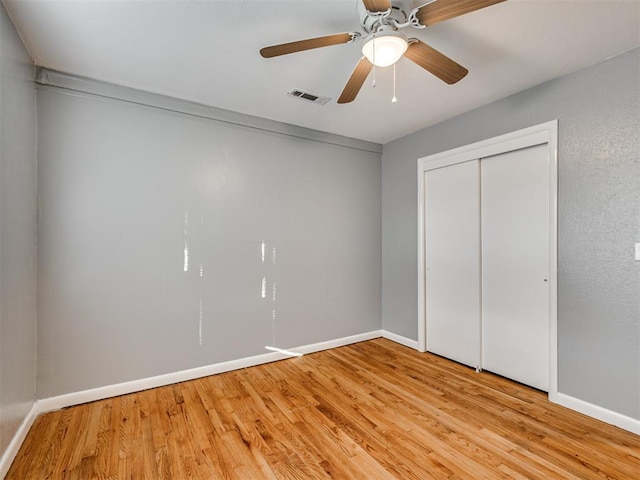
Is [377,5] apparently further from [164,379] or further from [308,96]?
[164,379]

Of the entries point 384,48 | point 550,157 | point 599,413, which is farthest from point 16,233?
point 599,413

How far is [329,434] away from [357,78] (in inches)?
88.7

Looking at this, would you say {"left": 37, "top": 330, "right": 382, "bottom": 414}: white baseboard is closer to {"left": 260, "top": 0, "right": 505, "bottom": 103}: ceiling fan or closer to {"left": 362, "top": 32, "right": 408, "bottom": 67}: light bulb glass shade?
{"left": 260, "top": 0, "right": 505, "bottom": 103}: ceiling fan

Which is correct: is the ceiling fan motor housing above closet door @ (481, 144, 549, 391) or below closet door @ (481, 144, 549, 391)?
above

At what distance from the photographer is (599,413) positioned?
224 centimetres

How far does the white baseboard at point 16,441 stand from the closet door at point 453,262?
3442mm

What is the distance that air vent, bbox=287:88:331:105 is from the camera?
2.73 meters

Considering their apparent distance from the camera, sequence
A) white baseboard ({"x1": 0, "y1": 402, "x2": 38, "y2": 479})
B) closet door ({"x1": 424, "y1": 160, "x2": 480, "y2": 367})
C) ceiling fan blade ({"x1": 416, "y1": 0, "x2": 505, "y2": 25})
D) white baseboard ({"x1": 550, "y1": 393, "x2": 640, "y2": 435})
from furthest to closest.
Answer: closet door ({"x1": 424, "y1": 160, "x2": 480, "y2": 367})
white baseboard ({"x1": 550, "y1": 393, "x2": 640, "y2": 435})
white baseboard ({"x1": 0, "y1": 402, "x2": 38, "y2": 479})
ceiling fan blade ({"x1": 416, "y1": 0, "x2": 505, "y2": 25})

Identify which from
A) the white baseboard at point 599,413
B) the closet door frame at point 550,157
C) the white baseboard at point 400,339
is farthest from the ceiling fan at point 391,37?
the white baseboard at point 400,339

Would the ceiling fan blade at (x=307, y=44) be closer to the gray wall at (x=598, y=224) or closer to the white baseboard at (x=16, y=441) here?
the gray wall at (x=598, y=224)

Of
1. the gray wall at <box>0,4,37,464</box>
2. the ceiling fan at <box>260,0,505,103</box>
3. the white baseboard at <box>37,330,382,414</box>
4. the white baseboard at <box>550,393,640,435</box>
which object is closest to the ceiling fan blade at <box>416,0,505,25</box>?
the ceiling fan at <box>260,0,505,103</box>

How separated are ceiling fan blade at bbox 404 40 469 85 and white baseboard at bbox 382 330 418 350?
2809 mm

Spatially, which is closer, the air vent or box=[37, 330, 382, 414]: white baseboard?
box=[37, 330, 382, 414]: white baseboard

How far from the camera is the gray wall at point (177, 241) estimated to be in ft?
8.01
